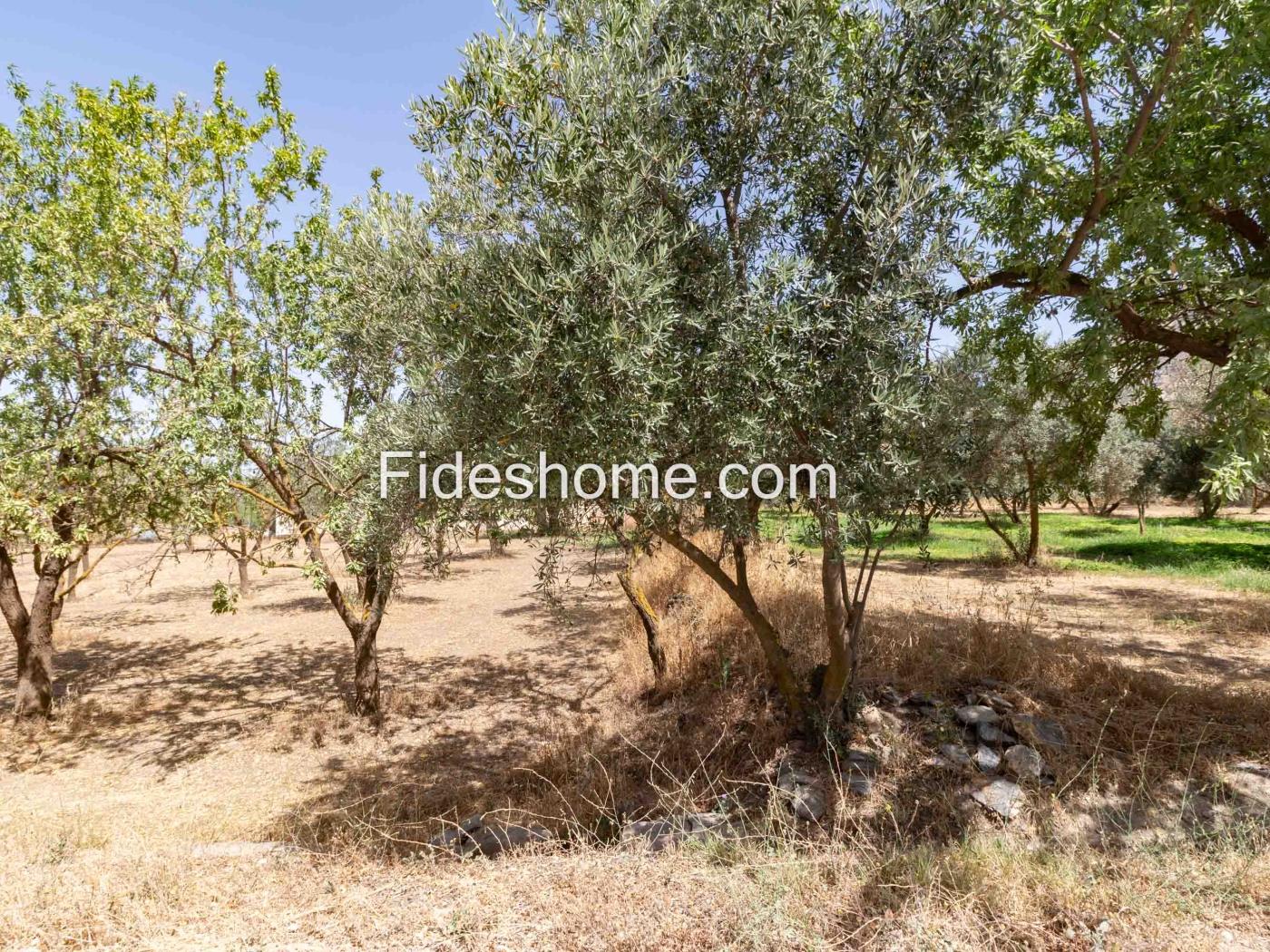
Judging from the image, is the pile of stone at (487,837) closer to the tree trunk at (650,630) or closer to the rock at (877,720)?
the rock at (877,720)

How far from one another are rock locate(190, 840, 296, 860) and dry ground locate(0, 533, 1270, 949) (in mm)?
157

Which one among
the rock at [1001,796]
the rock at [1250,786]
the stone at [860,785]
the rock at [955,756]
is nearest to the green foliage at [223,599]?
the stone at [860,785]

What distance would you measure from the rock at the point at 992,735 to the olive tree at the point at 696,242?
3375mm

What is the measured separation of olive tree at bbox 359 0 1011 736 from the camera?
14.5 feet

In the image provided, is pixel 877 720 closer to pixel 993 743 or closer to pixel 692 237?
pixel 993 743

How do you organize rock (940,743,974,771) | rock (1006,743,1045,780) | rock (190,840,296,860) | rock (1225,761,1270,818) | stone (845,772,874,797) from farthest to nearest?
rock (940,743,974,771) → stone (845,772,874,797) → rock (1006,743,1045,780) → rock (1225,761,1270,818) → rock (190,840,296,860)

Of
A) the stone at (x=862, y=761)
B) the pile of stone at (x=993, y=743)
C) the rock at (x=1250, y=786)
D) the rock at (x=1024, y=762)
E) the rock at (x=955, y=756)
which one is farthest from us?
the stone at (x=862, y=761)

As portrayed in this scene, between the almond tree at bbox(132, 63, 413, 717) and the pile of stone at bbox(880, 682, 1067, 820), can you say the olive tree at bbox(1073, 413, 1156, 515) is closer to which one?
the pile of stone at bbox(880, 682, 1067, 820)

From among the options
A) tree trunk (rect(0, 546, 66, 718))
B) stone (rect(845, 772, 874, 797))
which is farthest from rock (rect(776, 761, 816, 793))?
tree trunk (rect(0, 546, 66, 718))

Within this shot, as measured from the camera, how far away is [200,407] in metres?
7.39

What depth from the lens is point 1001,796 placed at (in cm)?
619

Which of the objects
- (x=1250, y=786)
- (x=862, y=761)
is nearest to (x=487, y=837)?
(x=862, y=761)

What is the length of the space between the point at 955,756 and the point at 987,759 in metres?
0.31

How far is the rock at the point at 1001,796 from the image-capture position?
19.8ft
